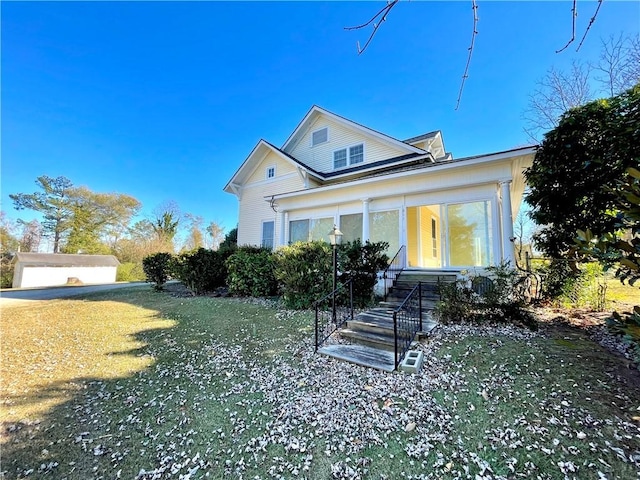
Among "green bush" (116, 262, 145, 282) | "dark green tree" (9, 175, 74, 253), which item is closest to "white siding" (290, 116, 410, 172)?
"green bush" (116, 262, 145, 282)

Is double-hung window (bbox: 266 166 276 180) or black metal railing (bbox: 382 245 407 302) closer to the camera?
black metal railing (bbox: 382 245 407 302)

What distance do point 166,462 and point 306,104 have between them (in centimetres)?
Answer: 1484

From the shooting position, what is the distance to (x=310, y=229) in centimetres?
1072

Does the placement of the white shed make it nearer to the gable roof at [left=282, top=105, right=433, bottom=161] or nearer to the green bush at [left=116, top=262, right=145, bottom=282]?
the green bush at [left=116, top=262, right=145, bottom=282]

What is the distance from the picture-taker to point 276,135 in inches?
664

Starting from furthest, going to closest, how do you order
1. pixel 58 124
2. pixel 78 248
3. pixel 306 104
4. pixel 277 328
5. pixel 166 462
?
pixel 78 248 → pixel 58 124 → pixel 306 104 → pixel 277 328 → pixel 166 462

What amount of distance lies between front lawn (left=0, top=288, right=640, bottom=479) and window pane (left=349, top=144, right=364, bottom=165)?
31.7 feet

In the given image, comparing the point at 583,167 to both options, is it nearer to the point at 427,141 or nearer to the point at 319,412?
the point at 319,412

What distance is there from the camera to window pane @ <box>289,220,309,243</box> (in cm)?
1094

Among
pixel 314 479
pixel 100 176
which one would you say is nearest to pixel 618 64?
pixel 314 479

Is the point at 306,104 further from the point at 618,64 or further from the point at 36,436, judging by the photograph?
the point at 36,436

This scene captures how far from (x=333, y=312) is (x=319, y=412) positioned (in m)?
2.73

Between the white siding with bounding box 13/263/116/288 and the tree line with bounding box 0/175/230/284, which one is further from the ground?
the tree line with bounding box 0/175/230/284

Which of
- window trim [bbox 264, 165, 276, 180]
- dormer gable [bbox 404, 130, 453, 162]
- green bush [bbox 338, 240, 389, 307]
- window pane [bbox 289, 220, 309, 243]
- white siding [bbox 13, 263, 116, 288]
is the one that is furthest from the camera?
white siding [bbox 13, 263, 116, 288]
